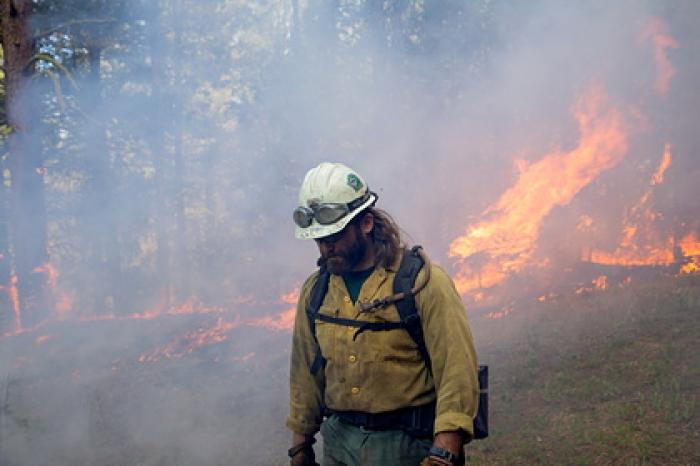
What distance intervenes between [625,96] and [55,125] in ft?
46.5

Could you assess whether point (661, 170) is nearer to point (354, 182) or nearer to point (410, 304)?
point (354, 182)

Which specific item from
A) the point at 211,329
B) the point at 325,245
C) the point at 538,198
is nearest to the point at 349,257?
the point at 325,245

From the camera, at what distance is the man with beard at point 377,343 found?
2.40m

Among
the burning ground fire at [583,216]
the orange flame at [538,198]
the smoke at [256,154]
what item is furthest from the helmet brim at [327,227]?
the orange flame at [538,198]

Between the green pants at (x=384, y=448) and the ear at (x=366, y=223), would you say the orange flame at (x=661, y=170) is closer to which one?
the ear at (x=366, y=223)

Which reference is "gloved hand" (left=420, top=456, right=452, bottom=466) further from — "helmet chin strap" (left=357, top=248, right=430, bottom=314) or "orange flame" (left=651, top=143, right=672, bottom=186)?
"orange flame" (left=651, top=143, right=672, bottom=186)

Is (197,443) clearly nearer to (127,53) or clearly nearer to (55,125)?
(55,125)

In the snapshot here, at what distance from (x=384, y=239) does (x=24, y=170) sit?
1091 cm

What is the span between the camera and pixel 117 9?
1409cm

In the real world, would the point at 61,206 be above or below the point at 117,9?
below

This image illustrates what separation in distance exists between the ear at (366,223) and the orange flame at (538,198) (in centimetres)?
1034

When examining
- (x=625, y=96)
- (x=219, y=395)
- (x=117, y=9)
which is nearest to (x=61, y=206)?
(x=117, y=9)

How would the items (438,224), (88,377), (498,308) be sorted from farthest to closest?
(438,224), (498,308), (88,377)

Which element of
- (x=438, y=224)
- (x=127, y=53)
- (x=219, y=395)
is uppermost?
(x=127, y=53)
